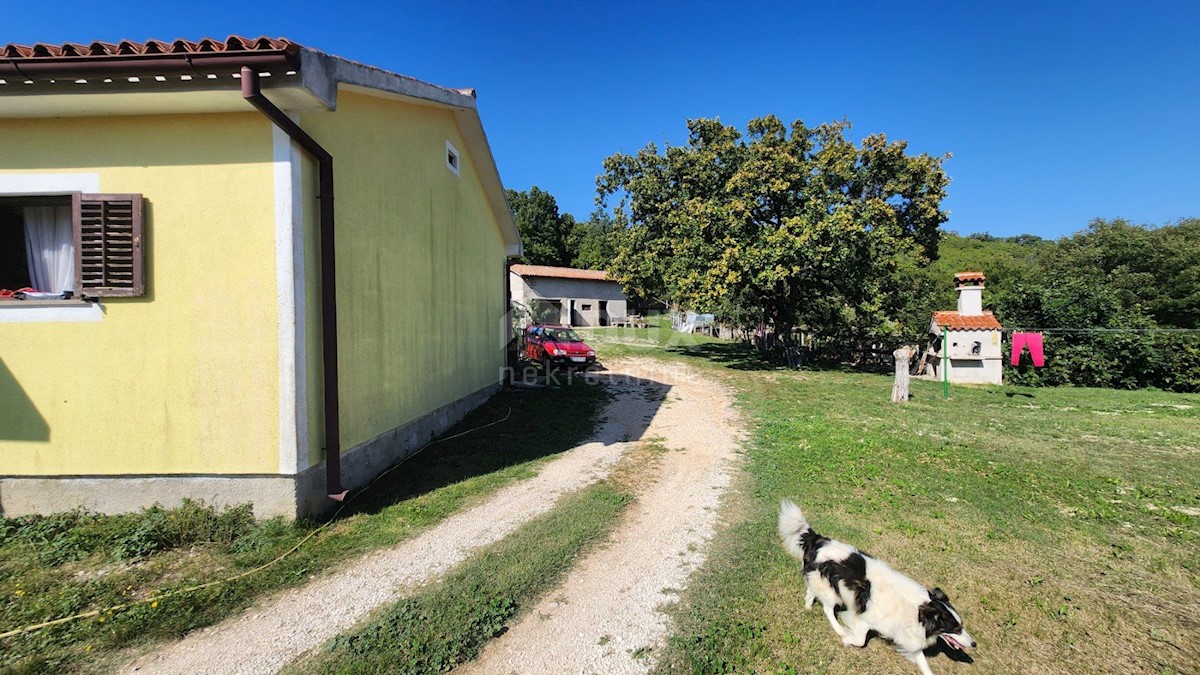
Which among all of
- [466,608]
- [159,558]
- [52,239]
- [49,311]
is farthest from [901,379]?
[52,239]

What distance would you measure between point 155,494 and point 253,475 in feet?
3.40

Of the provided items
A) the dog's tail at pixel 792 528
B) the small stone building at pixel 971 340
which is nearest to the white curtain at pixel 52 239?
the dog's tail at pixel 792 528

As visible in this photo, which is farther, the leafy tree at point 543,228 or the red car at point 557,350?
the leafy tree at point 543,228

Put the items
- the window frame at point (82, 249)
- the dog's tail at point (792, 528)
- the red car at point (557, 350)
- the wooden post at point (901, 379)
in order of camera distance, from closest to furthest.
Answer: the dog's tail at point (792, 528) < the window frame at point (82, 249) < the wooden post at point (901, 379) < the red car at point (557, 350)

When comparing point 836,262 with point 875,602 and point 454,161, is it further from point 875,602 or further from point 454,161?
point 875,602

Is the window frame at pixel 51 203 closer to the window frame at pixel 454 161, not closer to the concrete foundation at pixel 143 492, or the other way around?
the concrete foundation at pixel 143 492

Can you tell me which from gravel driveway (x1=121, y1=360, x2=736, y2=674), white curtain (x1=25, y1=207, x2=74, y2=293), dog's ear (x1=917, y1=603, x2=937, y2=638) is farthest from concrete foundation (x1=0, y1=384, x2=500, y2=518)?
dog's ear (x1=917, y1=603, x2=937, y2=638)

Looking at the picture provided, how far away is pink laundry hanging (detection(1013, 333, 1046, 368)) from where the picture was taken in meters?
15.4

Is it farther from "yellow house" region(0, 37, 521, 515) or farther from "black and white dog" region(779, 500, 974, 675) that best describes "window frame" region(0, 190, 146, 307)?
"black and white dog" region(779, 500, 974, 675)

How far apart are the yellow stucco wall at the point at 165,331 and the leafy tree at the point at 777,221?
14.7 meters

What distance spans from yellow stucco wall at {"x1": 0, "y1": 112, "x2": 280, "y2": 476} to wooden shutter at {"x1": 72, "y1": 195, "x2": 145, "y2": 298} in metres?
0.10

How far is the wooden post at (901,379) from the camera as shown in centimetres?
1209

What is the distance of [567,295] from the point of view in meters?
37.8

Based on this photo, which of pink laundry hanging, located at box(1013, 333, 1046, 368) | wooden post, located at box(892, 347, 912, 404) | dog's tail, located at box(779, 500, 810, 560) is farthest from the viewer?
pink laundry hanging, located at box(1013, 333, 1046, 368)
